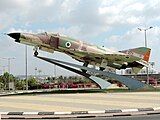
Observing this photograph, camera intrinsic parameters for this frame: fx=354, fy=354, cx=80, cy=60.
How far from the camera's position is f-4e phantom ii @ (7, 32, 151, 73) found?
139 feet

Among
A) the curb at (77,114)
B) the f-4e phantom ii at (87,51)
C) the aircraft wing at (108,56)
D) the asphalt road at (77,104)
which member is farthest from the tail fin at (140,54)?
the curb at (77,114)

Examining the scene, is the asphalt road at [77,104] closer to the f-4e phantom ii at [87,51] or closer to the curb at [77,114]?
the curb at [77,114]

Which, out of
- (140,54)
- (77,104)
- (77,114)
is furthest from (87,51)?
(77,114)

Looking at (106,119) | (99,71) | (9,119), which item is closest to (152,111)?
(106,119)

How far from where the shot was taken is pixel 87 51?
44.1 meters

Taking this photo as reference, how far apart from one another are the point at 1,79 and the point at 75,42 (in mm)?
73094

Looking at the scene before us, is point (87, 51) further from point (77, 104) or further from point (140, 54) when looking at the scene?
point (77, 104)

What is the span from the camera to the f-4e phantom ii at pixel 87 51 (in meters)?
42.4

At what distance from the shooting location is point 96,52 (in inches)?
1758

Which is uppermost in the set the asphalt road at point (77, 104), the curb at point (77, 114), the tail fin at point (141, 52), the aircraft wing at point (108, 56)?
the tail fin at point (141, 52)

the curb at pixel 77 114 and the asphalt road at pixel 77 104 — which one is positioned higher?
the asphalt road at pixel 77 104

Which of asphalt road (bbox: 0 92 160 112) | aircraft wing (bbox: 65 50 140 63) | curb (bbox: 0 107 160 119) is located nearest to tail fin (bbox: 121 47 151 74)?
aircraft wing (bbox: 65 50 140 63)

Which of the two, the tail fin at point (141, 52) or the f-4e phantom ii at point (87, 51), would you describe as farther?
the tail fin at point (141, 52)

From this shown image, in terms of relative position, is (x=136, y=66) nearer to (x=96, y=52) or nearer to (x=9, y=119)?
(x=96, y=52)
